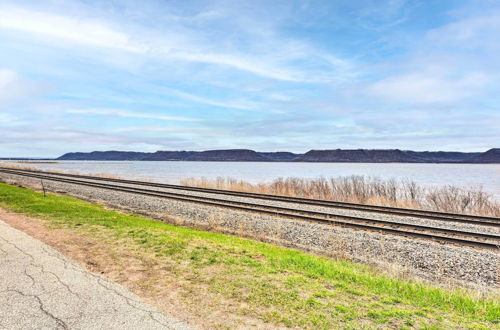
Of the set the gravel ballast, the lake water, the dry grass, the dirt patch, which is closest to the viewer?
the dirt patch

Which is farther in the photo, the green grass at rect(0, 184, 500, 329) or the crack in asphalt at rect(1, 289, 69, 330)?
the green grass at rect(0, 184, 500, 329)

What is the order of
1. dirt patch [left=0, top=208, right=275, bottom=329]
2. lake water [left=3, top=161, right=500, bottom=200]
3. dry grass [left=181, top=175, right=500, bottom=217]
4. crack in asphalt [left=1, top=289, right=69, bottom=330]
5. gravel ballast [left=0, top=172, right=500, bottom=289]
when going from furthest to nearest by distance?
1. lake water [left=3, top=161, right=500, bottom=200]
2. dry grass [left=181, top=175, right=500, bottom=217]
3. gravel ballast [left=0, top=172, right=500, bottom=289]
4. dirt patch [left=0, top=208, right=275, bottom=329]
5. crack in asphalt [left=1, top=289, right=69, bottom=330]

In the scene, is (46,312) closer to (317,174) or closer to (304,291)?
(304,291)

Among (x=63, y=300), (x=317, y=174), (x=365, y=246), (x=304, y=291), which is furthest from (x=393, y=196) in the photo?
(x=317, y=174)

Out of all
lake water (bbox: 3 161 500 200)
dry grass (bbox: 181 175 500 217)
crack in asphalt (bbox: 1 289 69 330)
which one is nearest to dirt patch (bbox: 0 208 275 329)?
crack in asphalt (bbox: 1 289 69 330)

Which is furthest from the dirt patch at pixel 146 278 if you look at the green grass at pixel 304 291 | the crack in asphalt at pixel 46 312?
the crack in asphalt at pixel 46 312

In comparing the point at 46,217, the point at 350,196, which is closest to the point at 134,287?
the point at 46,217

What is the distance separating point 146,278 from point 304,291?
9.98ft

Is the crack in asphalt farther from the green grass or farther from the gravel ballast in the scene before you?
the gravel ballast

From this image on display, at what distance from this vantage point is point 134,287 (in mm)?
5930

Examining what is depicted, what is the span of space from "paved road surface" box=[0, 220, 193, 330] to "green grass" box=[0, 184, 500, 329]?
41.0 inches

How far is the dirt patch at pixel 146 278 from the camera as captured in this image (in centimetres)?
479

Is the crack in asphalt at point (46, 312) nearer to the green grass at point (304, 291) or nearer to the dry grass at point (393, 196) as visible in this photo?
the green grass at point (304, 291)

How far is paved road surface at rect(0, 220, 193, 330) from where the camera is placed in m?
4.48
